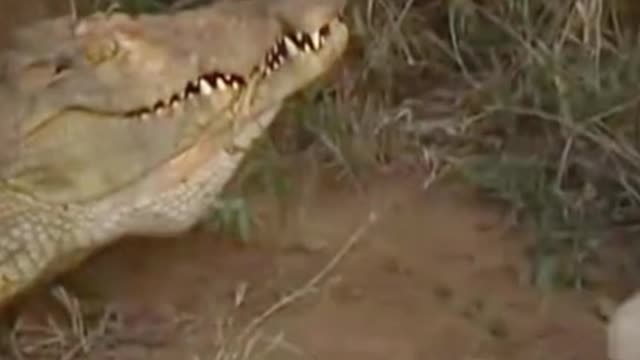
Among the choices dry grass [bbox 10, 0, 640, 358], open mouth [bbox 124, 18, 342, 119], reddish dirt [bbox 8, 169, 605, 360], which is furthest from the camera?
dry grass [bbox 10, 0, 640, 358]

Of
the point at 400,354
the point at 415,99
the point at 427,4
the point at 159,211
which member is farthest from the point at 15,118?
the point at 427,4

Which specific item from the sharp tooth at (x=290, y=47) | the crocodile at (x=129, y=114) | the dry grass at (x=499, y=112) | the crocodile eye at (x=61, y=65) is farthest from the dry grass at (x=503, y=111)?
the crocodile eye at (x=61, y=65)

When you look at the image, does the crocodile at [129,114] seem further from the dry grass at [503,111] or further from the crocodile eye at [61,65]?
the dry grass at [503,111]

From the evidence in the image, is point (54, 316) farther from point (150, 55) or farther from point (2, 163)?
point (150, 55)

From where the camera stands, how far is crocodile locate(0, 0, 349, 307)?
Answer: 11.6 ft

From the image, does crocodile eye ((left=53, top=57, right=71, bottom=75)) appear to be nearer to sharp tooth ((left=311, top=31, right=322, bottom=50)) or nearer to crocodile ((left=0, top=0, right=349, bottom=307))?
crocodile ((left=0, top=0, right=349, bottom=307))

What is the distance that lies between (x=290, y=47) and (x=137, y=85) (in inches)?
13.1

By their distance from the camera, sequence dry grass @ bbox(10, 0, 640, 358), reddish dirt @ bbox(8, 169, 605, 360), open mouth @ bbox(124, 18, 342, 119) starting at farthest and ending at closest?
1. dry grass @ bbox(10, 0, 640, 358)
2. open mouth @ bbox(124, 18, 342, 119)
3. reddish dirt @ bbox(8, 169, 605, 360)

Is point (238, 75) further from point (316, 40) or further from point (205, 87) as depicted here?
point (316, 40)

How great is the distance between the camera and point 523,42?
14.0 ft

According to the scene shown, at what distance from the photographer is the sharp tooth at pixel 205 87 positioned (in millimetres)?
3613

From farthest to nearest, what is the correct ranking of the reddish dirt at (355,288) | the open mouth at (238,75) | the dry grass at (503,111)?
1. the dry grass at (503,111)
2. the open mouth at (238,75)
3. the reddish dirt at (355,288)

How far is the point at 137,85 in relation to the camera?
11.7 ft

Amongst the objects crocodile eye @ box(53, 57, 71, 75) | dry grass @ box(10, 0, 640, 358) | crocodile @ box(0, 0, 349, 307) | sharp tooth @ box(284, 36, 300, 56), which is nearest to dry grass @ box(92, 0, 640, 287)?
dry grass @ box(10, 0, 640, 358)
